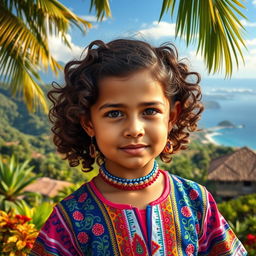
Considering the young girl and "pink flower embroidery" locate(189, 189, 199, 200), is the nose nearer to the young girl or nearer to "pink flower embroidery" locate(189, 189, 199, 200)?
the young girl

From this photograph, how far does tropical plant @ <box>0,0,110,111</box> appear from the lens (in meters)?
5.19

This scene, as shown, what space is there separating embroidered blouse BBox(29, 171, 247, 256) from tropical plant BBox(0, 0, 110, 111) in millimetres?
3487

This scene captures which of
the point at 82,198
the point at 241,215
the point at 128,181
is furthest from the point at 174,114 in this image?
the point at 241,215

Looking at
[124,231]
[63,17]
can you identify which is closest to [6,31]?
[63,17]

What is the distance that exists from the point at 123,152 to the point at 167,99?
0.92 feet

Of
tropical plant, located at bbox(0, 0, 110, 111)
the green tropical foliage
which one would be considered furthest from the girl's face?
the green tropical foliage

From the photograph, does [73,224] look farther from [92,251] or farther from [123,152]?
[123,152]

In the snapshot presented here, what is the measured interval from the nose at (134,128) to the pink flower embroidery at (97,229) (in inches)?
13.3

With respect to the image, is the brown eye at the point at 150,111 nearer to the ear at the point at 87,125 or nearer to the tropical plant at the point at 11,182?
the ear at the point at 87,125

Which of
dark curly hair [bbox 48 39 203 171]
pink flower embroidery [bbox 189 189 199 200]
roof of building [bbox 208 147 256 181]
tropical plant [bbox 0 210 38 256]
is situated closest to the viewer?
dark curly hair [bbox 48 39 203 171]

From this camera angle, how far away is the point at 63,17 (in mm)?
5480

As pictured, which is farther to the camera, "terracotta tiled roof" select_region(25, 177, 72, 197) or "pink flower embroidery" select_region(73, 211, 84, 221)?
"terracotta tiled roof" select_region(25, 177, 72, 197)

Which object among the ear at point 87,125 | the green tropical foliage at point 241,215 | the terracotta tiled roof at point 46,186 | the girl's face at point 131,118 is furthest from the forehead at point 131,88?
the terracotta tiled roof at point 46,186

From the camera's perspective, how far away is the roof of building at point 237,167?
21.8m
